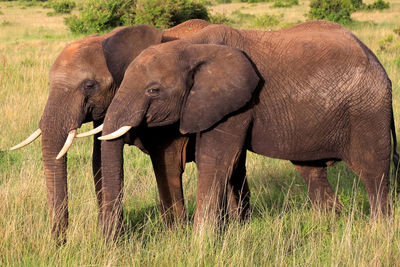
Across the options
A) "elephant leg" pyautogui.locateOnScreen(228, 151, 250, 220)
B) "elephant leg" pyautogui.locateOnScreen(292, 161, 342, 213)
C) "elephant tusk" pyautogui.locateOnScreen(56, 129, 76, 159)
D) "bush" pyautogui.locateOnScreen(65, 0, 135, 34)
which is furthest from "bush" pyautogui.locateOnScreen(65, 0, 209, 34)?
"elephant tusk" pyautogui.locateOnScreen(56, 129, 76, 159)

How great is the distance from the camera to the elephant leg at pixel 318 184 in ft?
16.8

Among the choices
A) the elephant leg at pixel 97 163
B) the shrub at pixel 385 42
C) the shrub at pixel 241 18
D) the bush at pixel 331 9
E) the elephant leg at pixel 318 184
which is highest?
the elephant leg at pixel 97 163

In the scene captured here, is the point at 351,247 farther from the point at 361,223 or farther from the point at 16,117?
the point at 16,117

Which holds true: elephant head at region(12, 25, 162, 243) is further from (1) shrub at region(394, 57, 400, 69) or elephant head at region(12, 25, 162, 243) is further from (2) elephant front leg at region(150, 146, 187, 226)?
(1) shrub at region(394, 57, 400, 69)

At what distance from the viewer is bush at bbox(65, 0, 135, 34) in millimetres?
19562

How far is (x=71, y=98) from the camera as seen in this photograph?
4340mm

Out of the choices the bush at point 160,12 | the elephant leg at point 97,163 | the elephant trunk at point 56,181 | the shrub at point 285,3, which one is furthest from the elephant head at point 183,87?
the shrub at point 285,3

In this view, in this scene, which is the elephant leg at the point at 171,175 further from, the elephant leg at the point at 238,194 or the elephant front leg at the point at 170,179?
the elephant leg at the point at 238,194

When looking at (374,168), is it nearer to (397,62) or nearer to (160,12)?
(397,62)

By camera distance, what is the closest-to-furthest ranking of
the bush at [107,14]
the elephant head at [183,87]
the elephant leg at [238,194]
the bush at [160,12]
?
the elephant head at [183,87] < the elephant leg at [238,194] < the bush at [160,12] < the bush at [107,14]

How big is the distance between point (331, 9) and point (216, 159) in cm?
1861

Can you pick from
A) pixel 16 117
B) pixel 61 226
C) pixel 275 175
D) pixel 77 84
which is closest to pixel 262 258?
pixel 61 226

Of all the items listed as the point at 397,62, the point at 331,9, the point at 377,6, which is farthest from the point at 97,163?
the point at 377,6

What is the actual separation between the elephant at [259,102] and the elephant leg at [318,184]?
0.73 meters
